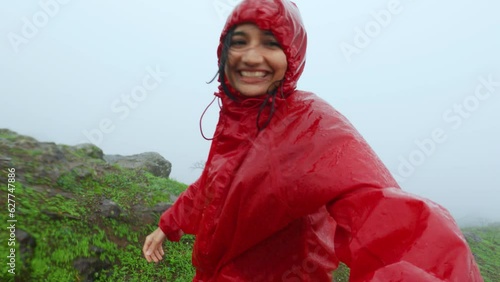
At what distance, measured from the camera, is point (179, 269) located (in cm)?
418

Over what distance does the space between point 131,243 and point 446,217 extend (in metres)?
4.01

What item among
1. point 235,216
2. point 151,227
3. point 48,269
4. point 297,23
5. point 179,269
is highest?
point 297,23

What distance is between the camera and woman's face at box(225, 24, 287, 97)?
4.52ft

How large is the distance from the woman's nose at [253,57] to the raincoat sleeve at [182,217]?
0.87m

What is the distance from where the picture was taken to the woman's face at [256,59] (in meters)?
1.38

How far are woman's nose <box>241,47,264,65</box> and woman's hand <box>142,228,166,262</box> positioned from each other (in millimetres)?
1336

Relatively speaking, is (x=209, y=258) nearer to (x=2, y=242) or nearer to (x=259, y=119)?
(x=259, y=119)

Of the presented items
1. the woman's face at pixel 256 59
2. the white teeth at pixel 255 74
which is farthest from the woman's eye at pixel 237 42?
the white teeth at pixel 255 74

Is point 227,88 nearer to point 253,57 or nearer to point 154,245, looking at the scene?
point 253,57

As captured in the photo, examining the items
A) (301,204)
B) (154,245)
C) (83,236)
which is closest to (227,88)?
(301,204)

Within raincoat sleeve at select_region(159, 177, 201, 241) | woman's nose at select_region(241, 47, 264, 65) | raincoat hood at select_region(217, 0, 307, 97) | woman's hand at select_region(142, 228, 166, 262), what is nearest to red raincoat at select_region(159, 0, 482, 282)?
raincoat hood at select_region(217, 0, 307, 97)

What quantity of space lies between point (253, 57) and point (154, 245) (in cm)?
147

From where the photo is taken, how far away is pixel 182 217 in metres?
1.97

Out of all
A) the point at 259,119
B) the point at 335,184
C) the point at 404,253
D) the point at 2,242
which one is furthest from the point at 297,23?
the point at 2,242
